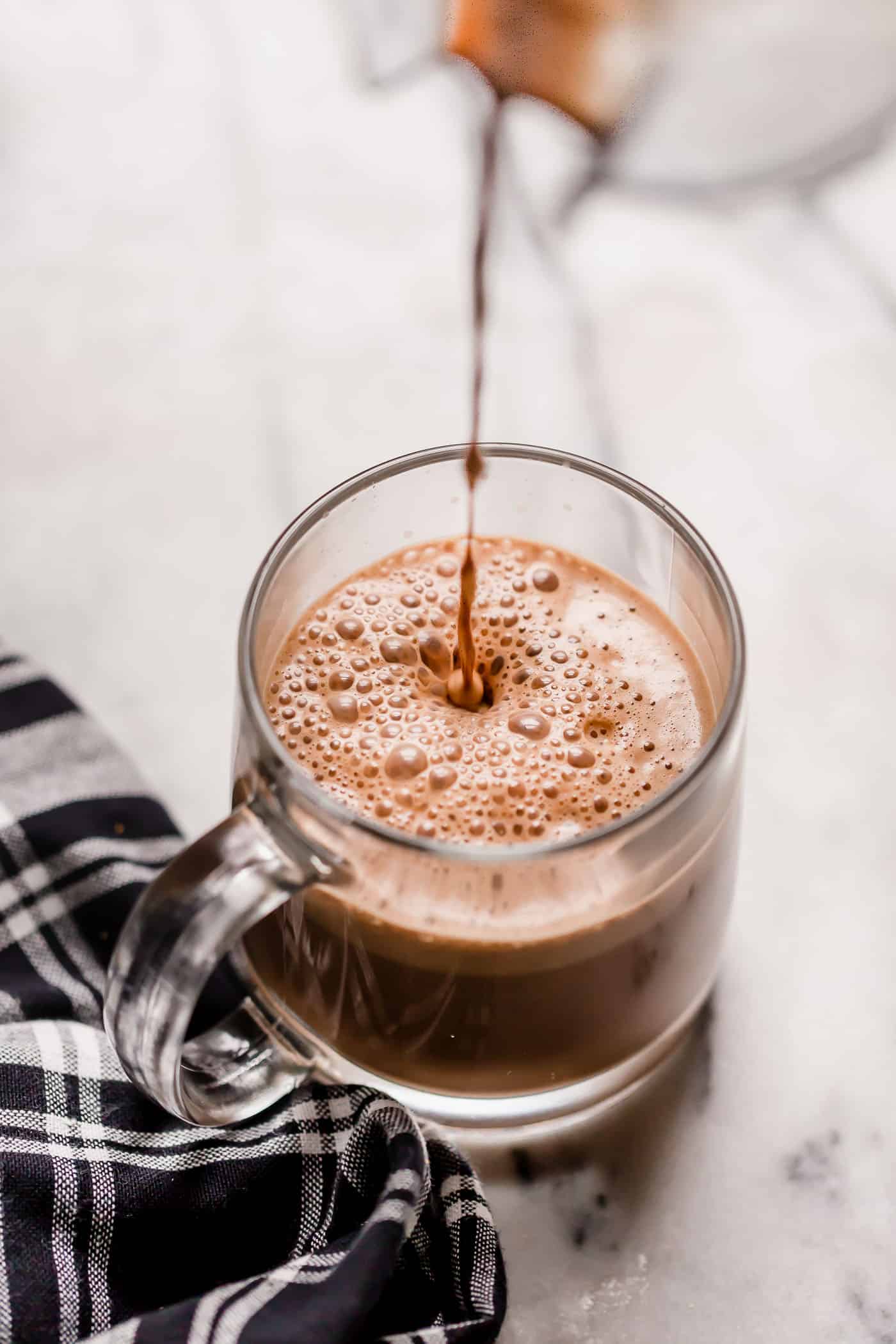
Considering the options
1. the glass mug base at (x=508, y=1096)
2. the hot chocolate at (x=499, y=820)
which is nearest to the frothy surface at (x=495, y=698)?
the hot chocolate at (x=499, y=820)

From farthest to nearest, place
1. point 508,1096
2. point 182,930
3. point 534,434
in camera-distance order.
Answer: point 534,434 → point 508,1096 → point 182,930

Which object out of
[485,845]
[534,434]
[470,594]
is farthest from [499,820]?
[534,434]

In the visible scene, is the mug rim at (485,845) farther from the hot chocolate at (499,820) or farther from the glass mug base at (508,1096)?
the glass mug base at (508,1096)

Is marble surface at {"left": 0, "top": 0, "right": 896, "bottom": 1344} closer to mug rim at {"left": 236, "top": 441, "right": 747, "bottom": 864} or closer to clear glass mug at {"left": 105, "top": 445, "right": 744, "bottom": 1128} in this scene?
clear glass mug at {"left": 105, "top": 445, "right": 744, "bottom": 1128}

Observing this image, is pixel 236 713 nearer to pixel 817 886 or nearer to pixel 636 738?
pixel 636 738

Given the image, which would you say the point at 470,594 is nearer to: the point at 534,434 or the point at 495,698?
the point at 495,698

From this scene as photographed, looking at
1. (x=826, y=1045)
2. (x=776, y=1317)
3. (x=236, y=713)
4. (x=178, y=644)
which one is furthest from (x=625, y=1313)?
(x=178, y=644)
